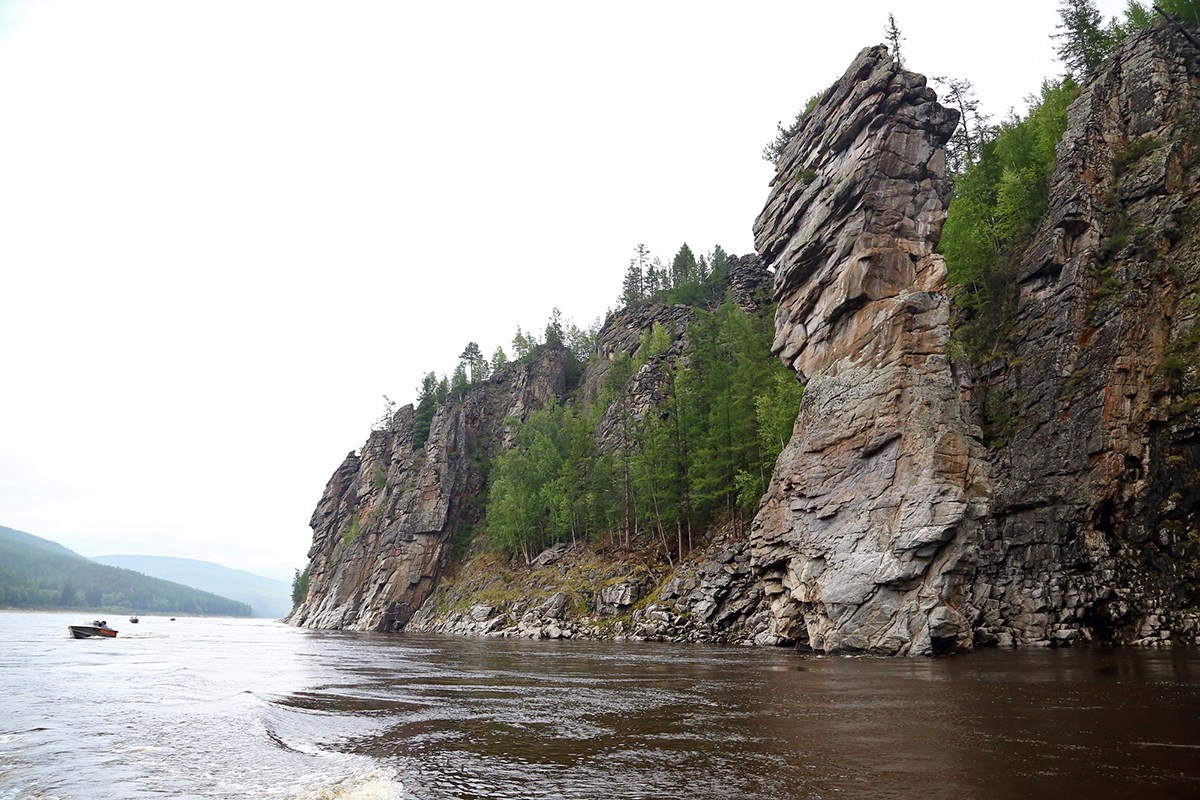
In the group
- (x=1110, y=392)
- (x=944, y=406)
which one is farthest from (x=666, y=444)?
(x=1110, y=392)

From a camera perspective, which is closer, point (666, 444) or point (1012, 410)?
point (1012, 410)

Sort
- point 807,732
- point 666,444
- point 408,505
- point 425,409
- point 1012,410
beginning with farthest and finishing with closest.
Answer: point 425,409 < point 408,505 < point 666,444 < point 1012,410 < point 807,732

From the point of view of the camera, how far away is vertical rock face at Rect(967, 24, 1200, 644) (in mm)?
30969

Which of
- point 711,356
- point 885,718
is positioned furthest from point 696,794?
point 711,356

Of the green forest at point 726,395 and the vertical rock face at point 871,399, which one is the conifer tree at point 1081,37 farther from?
the vertical rock face at point 871,399

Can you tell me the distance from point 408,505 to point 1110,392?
91.2 m

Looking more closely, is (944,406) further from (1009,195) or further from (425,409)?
(425,409)

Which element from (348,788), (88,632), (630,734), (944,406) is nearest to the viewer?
(348,788)

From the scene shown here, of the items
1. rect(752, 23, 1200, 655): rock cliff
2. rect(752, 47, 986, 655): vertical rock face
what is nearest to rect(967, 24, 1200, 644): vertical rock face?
rect(752, 23, 1200, 655): rock cliff

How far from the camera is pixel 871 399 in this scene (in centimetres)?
3831

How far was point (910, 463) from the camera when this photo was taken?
35.1 meters

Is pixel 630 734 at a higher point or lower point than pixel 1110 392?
lower

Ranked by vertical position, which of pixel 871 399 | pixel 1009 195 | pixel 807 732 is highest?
pixel 1009 195

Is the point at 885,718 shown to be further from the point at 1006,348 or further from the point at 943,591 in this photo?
the point at 1006,348
